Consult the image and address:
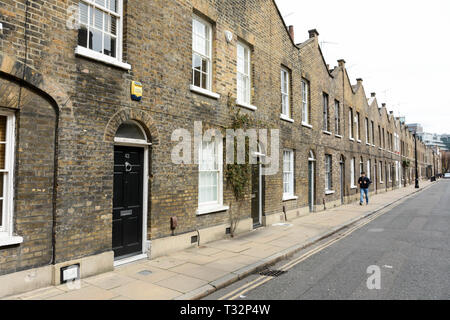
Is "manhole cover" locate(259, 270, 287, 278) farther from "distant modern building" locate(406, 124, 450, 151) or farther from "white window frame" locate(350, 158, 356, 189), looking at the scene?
"distant modern building" locate(406, 124, 450, 151)

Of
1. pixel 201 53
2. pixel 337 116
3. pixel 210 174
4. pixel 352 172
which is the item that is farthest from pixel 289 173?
pixel 352 172

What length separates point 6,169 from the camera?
4.82 m

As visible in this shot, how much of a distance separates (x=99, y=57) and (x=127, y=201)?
297 centimetres

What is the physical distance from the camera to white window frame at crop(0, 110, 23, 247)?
478 cm

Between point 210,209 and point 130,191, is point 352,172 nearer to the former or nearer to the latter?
point 210,209

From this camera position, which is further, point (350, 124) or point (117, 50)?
point (350, 124)

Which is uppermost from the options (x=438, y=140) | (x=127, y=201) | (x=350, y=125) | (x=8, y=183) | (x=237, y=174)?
(x=438, y=140)

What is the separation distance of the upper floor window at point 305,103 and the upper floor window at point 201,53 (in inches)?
288

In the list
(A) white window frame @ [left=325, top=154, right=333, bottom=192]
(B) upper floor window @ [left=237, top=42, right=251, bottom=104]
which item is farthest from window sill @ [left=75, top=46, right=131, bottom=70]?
(A) white window frame @ [left=325, top=154, right=333, bottom=192]

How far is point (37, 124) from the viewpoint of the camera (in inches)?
200

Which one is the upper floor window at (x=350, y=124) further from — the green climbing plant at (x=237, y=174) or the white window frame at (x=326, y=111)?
the green climbing plant at (x=237, y=174)

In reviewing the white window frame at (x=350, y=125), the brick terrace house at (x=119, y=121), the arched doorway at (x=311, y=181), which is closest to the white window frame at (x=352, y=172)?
the white window frame at (x=350, y=125)

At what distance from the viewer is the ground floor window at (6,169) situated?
480cm
